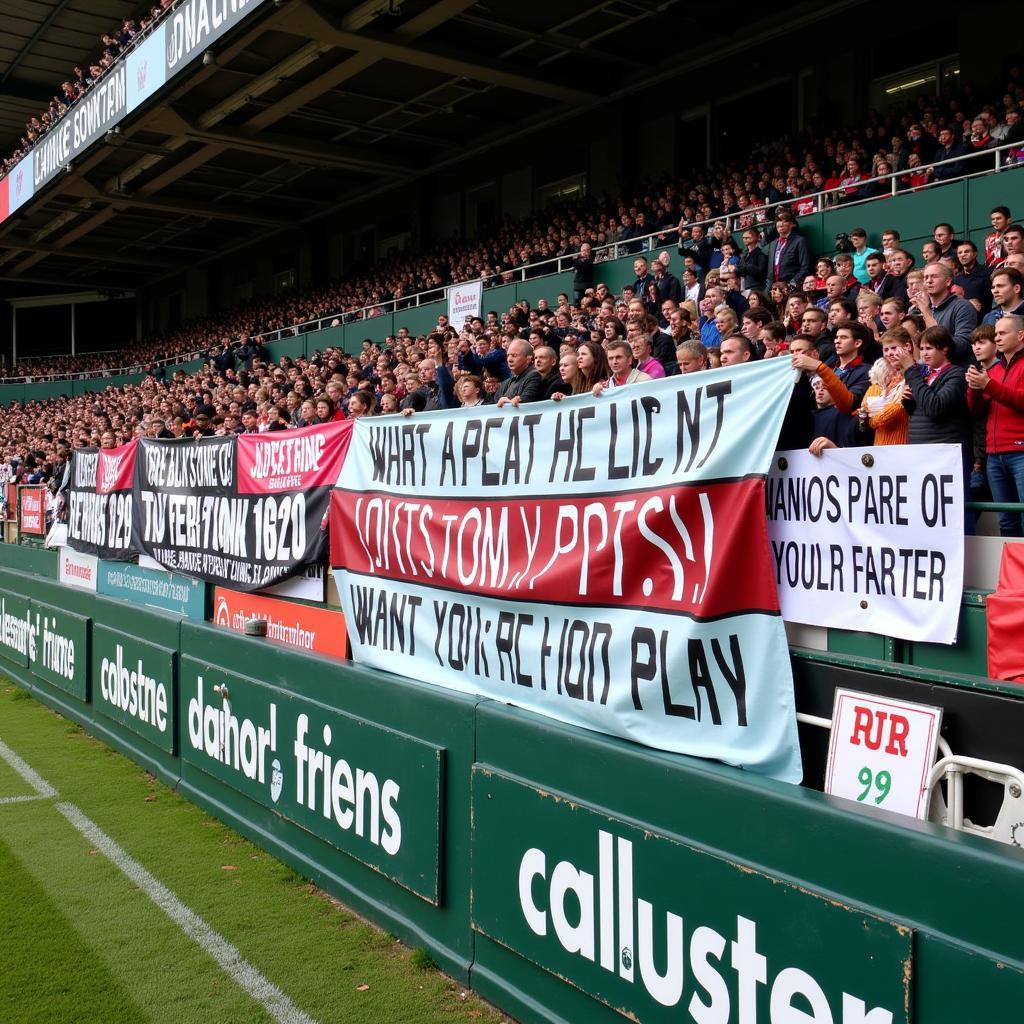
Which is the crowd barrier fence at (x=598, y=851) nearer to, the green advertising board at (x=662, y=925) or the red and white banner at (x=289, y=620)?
the green advertising board at (x=662, y=925)

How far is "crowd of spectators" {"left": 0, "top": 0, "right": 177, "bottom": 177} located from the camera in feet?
78.5

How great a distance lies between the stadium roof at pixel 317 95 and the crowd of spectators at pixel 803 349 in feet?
20.2

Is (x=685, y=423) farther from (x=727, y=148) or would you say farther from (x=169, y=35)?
(x=169, y=35)

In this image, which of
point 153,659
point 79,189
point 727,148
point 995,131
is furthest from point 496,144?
point 153,659

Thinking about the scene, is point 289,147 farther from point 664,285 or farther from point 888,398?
point 888,398

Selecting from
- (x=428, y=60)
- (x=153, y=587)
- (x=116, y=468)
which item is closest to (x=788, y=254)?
(x=116, y=468)

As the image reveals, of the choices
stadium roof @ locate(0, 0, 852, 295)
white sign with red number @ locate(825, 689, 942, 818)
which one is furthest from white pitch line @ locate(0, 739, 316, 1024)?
stadium roof @ locate(0, 0, 852, 295)

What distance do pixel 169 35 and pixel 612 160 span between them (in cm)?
969

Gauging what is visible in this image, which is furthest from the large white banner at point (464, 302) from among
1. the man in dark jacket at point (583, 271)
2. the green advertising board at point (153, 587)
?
the green advertising board at point (153, 587)

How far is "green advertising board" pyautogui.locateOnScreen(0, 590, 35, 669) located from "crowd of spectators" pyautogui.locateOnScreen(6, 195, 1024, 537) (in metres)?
1.82

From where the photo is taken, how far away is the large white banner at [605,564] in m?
3.31

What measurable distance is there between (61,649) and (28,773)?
2.01 m

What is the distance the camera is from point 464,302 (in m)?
20.2

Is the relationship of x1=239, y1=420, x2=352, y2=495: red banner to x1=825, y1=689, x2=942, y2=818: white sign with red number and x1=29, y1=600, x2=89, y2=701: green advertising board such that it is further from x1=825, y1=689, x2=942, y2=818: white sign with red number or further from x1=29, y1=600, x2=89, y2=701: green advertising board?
x1=825, y1=689, x2=942, y2=818: white sign with red number
